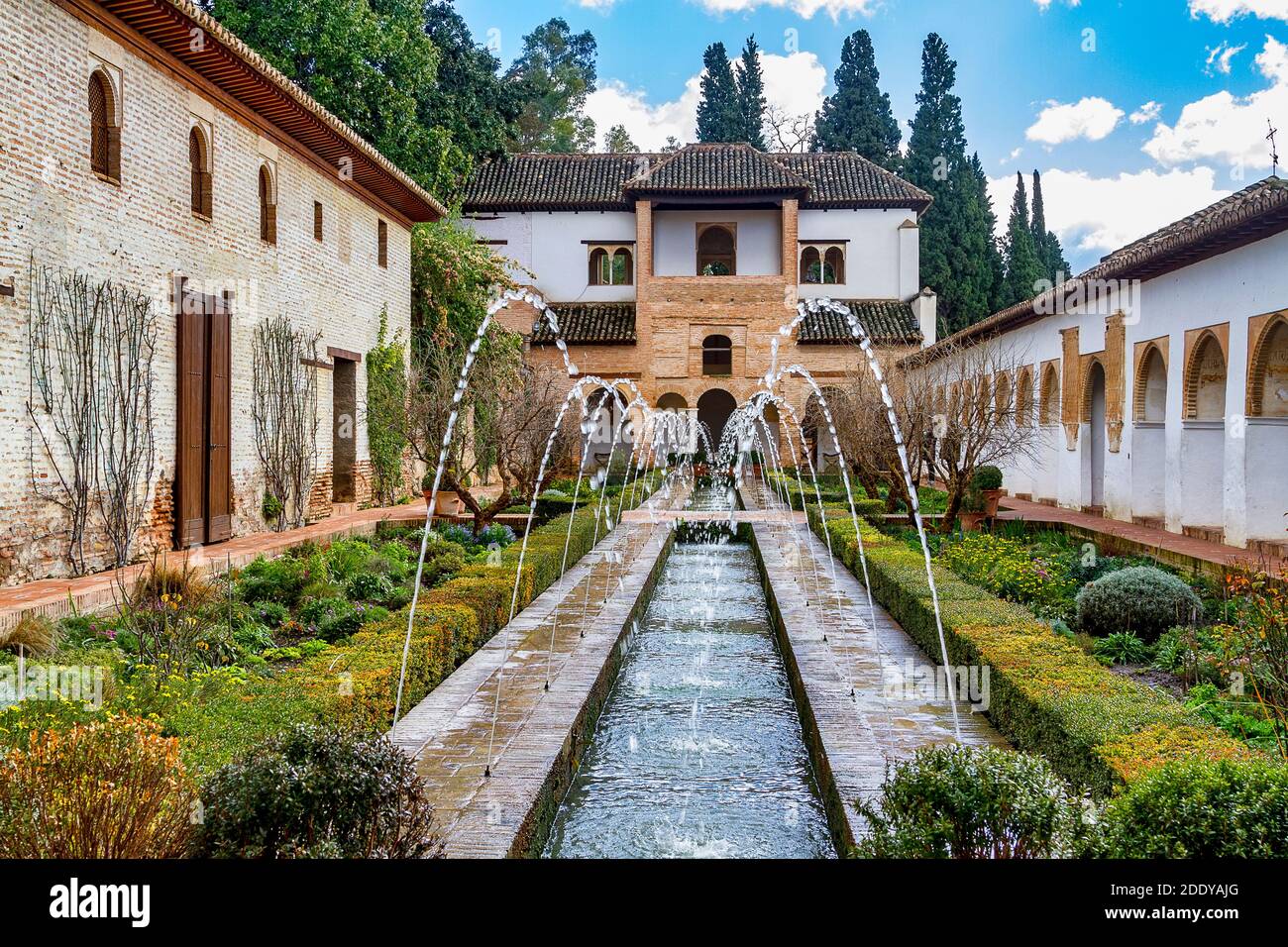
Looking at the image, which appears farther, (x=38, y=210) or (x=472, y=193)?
(x=472, y=193)

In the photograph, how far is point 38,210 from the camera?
889 centimetres

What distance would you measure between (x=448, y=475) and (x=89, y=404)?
16.0 feet

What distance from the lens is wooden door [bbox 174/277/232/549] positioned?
37.2 feet

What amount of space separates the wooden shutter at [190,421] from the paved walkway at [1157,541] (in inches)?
378

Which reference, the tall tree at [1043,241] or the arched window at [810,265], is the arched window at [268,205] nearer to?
the arched window at [810,265]

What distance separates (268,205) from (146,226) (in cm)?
342

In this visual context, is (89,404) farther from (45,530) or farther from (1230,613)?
(1230,613)

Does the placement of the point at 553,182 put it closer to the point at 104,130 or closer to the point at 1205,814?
the point at 104,130

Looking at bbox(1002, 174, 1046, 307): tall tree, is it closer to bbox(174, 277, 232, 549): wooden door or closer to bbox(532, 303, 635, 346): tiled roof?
bbox(532, 303, 635, 346): tiled roof

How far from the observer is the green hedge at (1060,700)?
170 inches

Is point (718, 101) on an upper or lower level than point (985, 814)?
upper

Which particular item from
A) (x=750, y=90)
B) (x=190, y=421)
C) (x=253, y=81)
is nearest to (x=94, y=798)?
(x=190, y=421)

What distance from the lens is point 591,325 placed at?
3148cm
